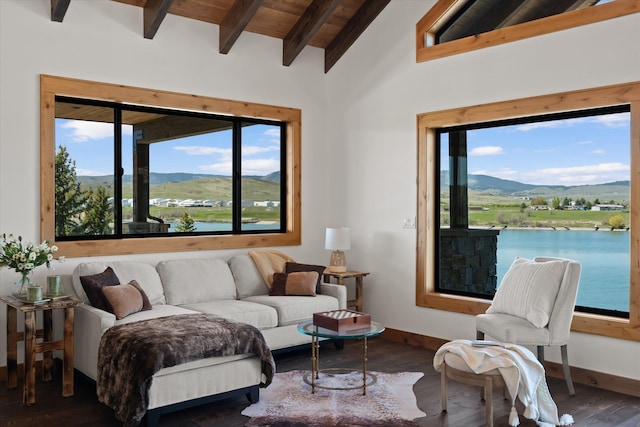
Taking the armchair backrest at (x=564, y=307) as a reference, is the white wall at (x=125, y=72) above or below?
above

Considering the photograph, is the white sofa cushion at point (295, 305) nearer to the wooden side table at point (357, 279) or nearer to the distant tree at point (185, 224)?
the wooden side table at point (357, 279)

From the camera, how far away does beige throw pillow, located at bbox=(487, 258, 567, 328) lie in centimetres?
447

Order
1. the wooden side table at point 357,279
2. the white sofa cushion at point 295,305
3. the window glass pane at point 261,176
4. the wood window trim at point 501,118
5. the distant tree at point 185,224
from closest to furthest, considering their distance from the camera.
Answer: 1. the wood window trim at point 501,118
2. the white sofa cushion at point 295,305
3. the distant tree at point 185,224
4. the wooden side table at point 357,279
5. the window glass pane at point 261,176

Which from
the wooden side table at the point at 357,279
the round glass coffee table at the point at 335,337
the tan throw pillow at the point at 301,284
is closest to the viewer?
the round glass coffee table at the point at 335,337

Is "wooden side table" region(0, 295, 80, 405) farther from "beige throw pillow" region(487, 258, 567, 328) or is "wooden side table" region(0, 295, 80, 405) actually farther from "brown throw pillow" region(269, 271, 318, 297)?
"beige throw pillow" region(487, 258, 567, 328)

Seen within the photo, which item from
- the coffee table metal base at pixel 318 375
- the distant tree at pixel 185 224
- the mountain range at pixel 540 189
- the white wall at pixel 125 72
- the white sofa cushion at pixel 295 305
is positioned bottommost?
the coffee table metal base at pixel 318 375

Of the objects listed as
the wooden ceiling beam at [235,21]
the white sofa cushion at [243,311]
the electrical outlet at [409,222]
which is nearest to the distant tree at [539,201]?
the electrical outlet at [409,222]

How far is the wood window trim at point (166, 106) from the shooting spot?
16.5 ft

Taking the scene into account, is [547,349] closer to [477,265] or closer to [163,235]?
[477,265]

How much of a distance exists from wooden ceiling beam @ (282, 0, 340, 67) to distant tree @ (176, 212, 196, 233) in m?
1.97

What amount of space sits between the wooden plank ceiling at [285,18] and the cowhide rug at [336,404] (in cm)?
325

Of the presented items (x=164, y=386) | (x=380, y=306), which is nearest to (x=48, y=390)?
(x=164, y=386)

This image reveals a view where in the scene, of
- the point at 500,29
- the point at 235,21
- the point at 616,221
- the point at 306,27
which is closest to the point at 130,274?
the point at 235,21

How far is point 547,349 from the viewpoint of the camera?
16.6 feet
